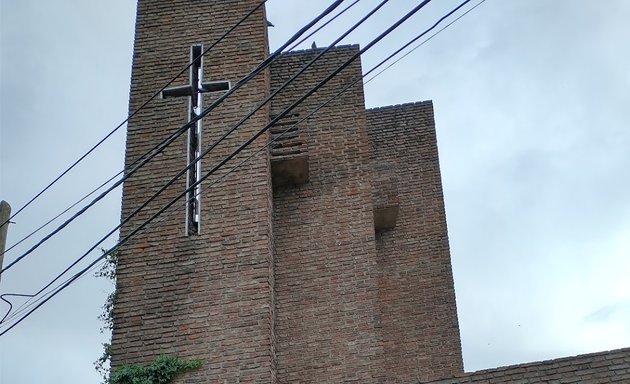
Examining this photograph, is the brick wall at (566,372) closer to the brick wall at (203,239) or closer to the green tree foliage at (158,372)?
the brick wall at (203,239)

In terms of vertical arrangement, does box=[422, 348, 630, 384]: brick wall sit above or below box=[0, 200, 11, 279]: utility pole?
below

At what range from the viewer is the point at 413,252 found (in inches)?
593

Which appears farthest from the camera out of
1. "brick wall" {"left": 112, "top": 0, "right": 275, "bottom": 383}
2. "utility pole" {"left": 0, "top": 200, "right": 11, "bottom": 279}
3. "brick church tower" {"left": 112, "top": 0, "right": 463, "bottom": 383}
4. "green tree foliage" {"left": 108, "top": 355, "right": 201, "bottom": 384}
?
"brick church tower" {"left": 112, "top": 0, "right": 463, "bottom": 383}

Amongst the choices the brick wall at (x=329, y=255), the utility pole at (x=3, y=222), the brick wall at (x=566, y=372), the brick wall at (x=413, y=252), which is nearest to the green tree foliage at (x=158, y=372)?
the brick wall at (x=329, y=255)

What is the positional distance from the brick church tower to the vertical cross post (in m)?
0.05

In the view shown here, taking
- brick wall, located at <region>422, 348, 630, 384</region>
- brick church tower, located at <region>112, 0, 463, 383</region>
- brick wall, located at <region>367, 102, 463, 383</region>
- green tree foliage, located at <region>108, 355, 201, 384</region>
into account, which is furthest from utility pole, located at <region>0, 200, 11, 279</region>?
brick wall, located at <region>367, 102, 463, 383</region>

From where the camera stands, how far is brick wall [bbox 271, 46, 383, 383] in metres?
11.2

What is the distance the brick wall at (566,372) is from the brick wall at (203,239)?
8.09 ft

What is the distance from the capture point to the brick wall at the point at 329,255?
11.2 m

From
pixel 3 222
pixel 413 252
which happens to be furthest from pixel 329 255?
pixel 3 222

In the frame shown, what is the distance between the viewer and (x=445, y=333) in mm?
14195

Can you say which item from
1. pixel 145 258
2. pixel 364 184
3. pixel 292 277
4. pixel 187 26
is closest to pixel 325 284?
pixel 292 277

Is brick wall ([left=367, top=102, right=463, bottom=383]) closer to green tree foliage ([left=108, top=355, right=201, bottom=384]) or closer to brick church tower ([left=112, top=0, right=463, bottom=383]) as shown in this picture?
brick church tower ([left=112, top=0, right=463, bottom=383])

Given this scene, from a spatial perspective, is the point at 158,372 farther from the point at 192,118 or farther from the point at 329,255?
the point at 192,118
